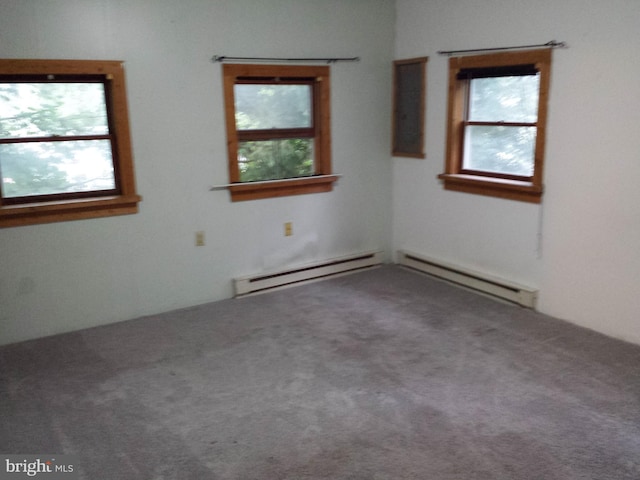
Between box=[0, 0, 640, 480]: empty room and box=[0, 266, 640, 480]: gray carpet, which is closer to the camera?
box=[0, 266, 640, 480]: gray carpet

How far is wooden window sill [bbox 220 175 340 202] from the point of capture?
446 centimetres

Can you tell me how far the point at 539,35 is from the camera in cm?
381

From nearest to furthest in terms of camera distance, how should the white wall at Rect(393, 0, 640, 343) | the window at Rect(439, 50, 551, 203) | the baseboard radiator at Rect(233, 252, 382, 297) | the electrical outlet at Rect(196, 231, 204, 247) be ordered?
the white wall at Rect(393, 0, 640, 343) < the window at Rect(439, 50, 551, 203) < the electrical outlet at Rect(196, 231, 204, 247) < the baseboard radiator at Rect(233, 252, 382, 297)

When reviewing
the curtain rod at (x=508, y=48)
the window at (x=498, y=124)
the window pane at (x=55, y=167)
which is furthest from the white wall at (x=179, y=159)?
the window at (x=498, y=124)

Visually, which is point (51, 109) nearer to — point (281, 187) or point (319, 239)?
point (281, 187)

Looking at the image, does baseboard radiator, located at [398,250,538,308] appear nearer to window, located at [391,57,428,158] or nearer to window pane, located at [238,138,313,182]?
window, located at [391,57,428,158]

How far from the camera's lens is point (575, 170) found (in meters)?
3.72

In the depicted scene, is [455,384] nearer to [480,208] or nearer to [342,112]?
[480,208]

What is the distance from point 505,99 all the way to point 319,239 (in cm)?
197

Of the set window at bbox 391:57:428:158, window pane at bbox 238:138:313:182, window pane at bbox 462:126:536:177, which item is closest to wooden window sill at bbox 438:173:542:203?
window pane at bbox 462:126:536:177

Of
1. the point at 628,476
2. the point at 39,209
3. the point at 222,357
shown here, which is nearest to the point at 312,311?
the point at 222,357

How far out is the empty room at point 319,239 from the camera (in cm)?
266

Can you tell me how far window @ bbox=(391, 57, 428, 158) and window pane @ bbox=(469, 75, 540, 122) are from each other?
529 millimetres

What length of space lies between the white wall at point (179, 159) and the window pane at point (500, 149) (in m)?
0.99
